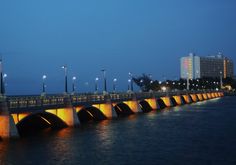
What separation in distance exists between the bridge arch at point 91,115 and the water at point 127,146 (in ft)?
49.6

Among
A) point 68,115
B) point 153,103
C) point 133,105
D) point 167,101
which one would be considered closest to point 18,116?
point 68,115

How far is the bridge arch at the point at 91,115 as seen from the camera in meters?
74.5

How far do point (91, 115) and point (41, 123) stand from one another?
14.9 m

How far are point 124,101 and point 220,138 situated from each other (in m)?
42.4

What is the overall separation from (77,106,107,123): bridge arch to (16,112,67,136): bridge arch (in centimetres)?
1234

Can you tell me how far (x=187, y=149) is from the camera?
132 ft

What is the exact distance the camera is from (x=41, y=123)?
62406 millimetres

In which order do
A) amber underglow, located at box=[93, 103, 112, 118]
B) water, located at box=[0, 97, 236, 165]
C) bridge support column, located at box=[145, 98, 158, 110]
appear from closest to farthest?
water, located at box=[0, 97, 236, 165]
amber underglow, located at box=[93, 103, 112, 118]
bridge support column, located at box=[145, 98, 158, 110]

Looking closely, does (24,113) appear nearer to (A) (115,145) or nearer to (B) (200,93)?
(A) (115,145)

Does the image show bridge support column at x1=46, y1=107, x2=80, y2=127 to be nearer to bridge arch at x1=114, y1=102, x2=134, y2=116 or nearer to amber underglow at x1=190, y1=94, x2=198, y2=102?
bridge arch at x1=114, y1=102, x2=134, y2=116

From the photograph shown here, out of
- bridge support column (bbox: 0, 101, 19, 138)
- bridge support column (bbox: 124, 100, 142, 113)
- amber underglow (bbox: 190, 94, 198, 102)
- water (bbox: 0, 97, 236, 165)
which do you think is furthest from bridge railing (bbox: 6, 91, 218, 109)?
amber underglow (bbox: 190, 94, 198, 102)

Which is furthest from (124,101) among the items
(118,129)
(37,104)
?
(37,104)

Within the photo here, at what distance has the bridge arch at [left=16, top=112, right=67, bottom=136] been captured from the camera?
5919 cm

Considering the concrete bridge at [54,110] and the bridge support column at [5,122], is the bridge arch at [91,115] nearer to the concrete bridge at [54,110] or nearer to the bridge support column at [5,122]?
the concrete bridge at [54,110]
